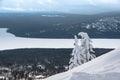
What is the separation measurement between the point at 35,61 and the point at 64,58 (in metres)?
12.4

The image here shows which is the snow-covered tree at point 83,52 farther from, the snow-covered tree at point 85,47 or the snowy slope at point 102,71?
the snowy slope at point 102,71

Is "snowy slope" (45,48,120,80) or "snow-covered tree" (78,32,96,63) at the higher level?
"snowy slope" (45,48,120,80)

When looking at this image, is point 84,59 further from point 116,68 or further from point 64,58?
point 64,58

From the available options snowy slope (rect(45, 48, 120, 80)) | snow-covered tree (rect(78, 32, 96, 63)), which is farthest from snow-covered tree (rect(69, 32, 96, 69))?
snowy slope (rect(45, 48, 120, 80))

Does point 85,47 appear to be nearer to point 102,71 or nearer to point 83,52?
point 83,52

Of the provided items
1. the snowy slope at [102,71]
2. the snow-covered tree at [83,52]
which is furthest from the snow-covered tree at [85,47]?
the snowy slope at [102,71]

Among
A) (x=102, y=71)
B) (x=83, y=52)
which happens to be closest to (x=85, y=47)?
(x=83, y=52)

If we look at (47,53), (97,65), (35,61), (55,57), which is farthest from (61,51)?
(97,65)

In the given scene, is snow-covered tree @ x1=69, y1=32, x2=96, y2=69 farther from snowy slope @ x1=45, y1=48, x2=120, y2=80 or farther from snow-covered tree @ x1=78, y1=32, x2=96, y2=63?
snowy slope @ x1=45, y1=48, x2=120, y2=80

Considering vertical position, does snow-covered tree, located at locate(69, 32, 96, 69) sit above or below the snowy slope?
below

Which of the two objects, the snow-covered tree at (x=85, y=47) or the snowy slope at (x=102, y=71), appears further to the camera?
the snow-covered tree at (x=85, y=47)

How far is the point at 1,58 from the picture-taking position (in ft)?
507

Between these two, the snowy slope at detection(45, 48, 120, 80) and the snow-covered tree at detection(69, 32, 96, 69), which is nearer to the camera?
the snowy slope at detection(45, 48, 120, 80)

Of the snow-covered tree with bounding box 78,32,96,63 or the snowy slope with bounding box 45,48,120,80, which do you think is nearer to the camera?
the snowy slope with bounding box 45,48,120,80
